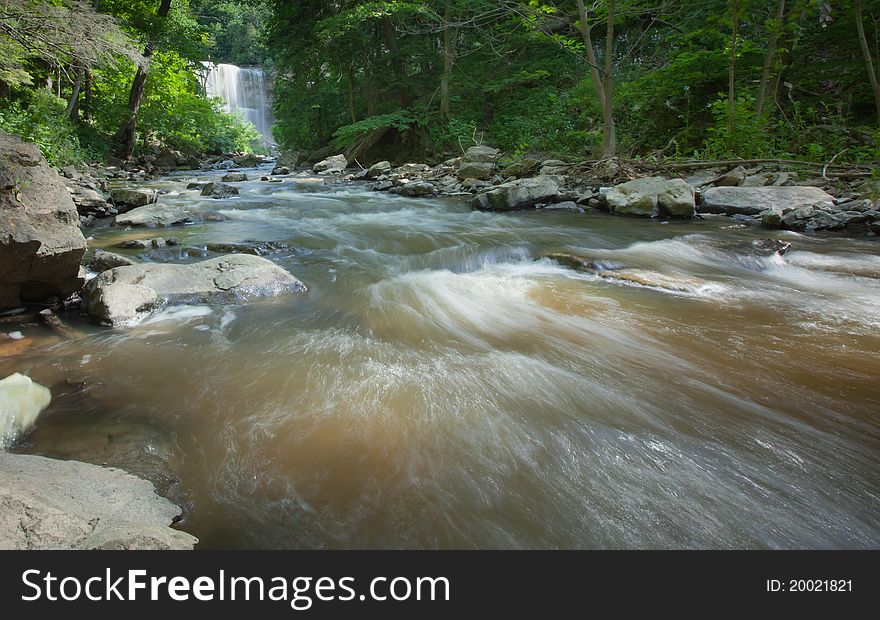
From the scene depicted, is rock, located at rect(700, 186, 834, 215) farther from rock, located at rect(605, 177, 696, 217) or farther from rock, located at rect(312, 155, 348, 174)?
rock, located at rect(312, 155, 348, 174)

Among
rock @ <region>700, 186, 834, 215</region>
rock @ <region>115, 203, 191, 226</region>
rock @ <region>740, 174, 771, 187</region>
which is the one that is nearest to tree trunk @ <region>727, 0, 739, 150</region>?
rock @ <region>740, 174, 771, 187</region>

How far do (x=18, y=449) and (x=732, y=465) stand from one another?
3068mm

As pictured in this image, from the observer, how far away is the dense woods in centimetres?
→ 903

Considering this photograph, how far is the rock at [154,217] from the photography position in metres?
7.03

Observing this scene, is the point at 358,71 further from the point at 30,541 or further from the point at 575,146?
the point at 30,541

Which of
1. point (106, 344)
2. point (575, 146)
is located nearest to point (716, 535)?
point (106, 344)

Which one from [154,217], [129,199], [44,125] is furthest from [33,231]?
[44,125]

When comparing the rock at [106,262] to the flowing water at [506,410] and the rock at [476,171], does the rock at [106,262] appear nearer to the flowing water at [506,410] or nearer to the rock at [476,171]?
the flowing water at [506,410]

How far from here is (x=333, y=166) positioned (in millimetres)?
17859

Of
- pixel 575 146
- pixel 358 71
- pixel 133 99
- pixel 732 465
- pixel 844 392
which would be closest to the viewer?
pixel 732 465

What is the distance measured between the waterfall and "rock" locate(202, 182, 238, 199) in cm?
2823

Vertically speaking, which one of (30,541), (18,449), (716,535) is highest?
(30,541)

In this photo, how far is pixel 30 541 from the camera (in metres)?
1.26

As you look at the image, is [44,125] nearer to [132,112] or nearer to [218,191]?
[218,191]
